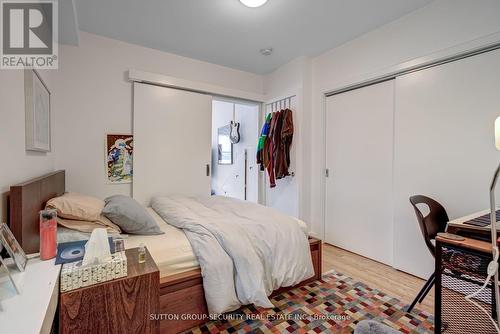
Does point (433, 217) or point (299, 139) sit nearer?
point (433, 217)

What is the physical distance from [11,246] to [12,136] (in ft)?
2.06

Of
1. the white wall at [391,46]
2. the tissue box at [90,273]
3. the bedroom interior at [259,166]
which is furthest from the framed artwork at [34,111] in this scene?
the white wall at [391,46]

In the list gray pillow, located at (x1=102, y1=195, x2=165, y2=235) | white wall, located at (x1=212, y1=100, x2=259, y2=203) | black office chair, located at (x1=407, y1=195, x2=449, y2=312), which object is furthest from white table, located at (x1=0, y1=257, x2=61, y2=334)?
white wall, located at (x1=212, y1=100, x2=259, y2=203)

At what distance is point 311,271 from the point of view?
6.05 feet

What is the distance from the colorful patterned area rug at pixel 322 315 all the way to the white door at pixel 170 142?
1.85 meters

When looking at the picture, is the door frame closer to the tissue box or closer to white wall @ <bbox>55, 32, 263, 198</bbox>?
white wall @ <bbox>55, 32, 263, 198</bbox>

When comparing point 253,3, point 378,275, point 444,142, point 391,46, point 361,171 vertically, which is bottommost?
point 378,275

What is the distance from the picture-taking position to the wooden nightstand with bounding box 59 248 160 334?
37.2 inches

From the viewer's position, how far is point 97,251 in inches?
41.8

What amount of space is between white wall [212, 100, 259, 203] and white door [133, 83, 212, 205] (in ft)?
3.37

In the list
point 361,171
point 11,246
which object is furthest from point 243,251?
point 361,171

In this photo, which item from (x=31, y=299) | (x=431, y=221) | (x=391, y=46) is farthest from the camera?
(x=391, y=46)

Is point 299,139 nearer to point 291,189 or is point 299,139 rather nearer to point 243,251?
point 291,189

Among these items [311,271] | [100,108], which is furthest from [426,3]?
[100,108]
